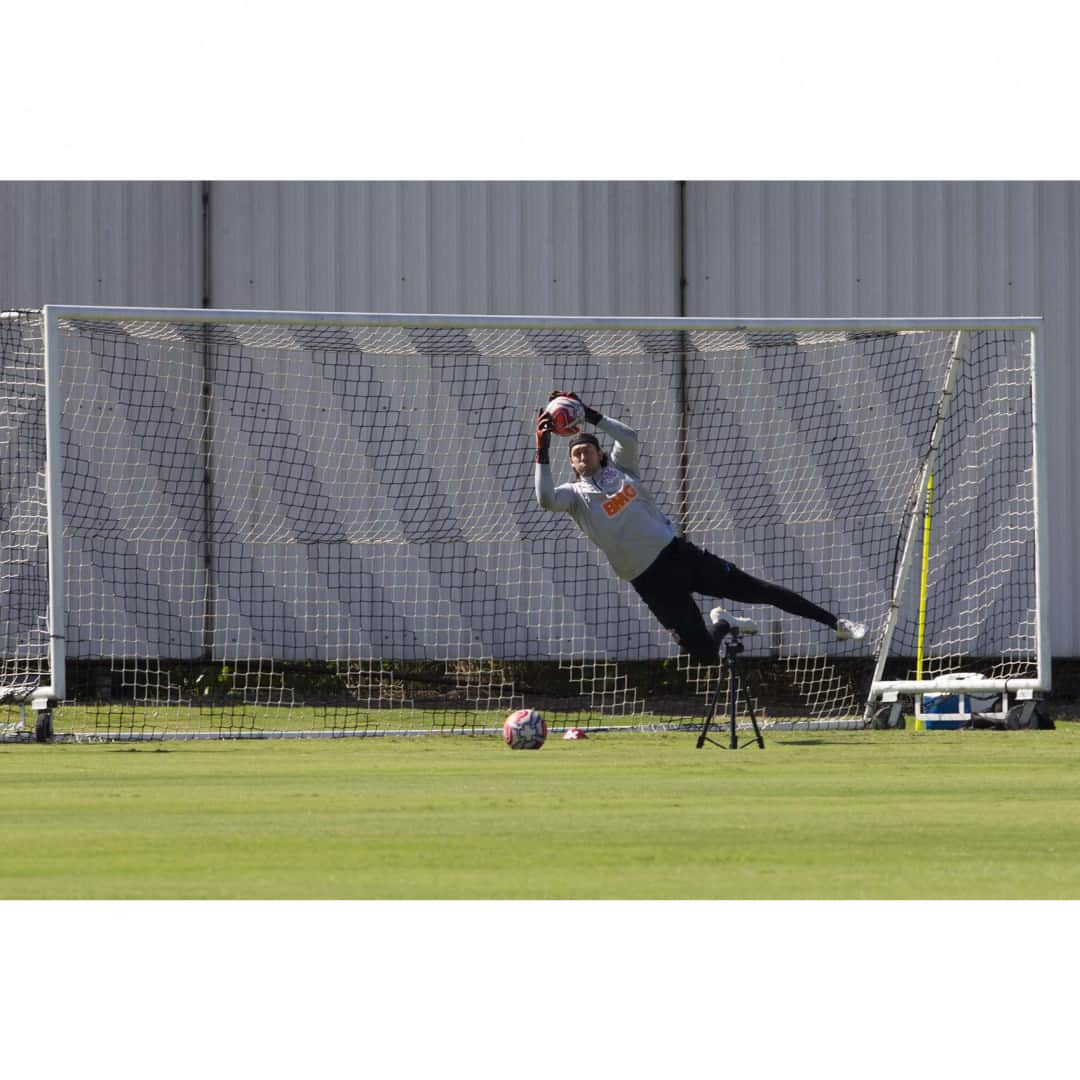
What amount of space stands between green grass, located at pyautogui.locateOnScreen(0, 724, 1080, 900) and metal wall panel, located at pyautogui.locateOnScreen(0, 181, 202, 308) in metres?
5.81

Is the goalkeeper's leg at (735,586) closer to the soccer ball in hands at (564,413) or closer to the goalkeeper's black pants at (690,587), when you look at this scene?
the goalkeeper's black pants at (690,587)

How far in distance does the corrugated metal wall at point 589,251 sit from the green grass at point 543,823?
5.86 metres

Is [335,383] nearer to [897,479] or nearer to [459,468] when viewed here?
[459,468]

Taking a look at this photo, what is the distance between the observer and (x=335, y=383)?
49.1 ft

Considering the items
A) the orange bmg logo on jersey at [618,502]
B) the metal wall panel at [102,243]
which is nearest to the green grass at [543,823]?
the orange bmg logo on jersey at [618,502]

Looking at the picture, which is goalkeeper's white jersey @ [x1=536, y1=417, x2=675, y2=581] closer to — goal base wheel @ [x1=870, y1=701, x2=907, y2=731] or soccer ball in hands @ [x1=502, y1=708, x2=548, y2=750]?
goal base wheel @ [x1=870, y1=701, x2=907, y2=731]

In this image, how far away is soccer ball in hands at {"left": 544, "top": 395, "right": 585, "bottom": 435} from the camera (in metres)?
11.1

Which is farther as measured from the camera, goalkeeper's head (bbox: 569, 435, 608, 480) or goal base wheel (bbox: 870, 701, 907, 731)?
goal base wheel (bbox: 870, 701, 907, 731)

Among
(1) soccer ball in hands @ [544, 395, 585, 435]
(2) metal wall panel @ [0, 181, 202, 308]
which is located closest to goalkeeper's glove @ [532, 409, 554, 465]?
(1) soccer ball in hands @ [544, 395, 585, 435]

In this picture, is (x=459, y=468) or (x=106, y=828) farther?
(x=459, y=468)

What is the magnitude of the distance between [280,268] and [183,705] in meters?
3.88

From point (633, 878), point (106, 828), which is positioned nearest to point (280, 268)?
point (106, 828)

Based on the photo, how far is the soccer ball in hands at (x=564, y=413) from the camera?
11125mm
